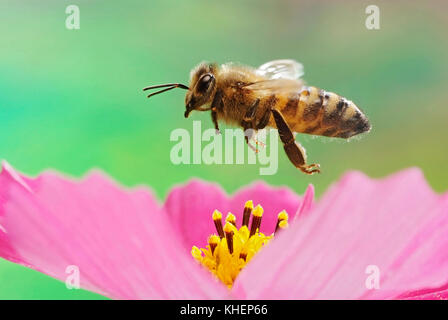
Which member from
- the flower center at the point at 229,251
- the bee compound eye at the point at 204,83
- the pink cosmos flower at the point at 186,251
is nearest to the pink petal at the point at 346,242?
the pink cosmos flower at the point at 186,251

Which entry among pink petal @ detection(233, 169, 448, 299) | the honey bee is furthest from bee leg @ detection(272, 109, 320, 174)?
pink petal @ detection(233, 169, 448, 299)

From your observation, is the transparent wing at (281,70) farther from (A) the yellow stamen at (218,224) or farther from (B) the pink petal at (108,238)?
(B) the pink petal at (108,238)

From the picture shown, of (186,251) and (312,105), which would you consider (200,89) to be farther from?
(186,251)

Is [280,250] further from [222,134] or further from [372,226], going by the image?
[222,134]

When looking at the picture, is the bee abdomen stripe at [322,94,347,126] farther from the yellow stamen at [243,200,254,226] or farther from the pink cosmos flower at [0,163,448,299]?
the pink cosmos flower at [0,163,448,299]
